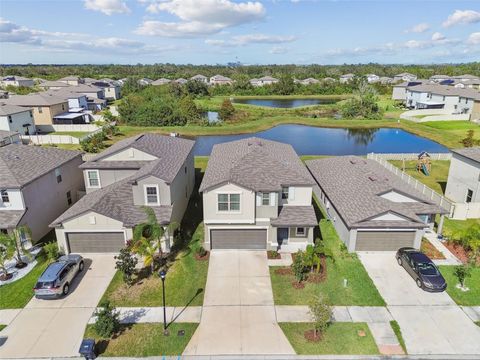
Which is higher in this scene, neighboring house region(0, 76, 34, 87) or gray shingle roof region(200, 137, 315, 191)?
neighboring house region(0, 76, 34, 87)

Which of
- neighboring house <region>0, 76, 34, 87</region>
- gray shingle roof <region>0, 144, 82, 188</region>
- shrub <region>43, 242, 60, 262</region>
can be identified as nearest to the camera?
shrub <region>43, 242, 60, 262</region>

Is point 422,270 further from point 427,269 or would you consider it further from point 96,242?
point 96,242

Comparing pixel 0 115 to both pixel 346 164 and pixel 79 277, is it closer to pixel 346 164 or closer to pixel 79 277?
pixel 79 277

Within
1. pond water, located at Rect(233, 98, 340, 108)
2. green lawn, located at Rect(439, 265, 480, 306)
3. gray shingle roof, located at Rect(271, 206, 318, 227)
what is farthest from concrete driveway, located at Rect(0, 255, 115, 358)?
→ pond water, located at Rect(233, 98, 340, 108)

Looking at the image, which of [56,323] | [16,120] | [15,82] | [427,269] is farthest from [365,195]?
[15,82]

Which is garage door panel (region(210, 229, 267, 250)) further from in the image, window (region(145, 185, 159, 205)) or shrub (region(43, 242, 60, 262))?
shrub (region(43, 242, 60, 262))

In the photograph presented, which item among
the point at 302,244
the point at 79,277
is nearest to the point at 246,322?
the point at 302,244
